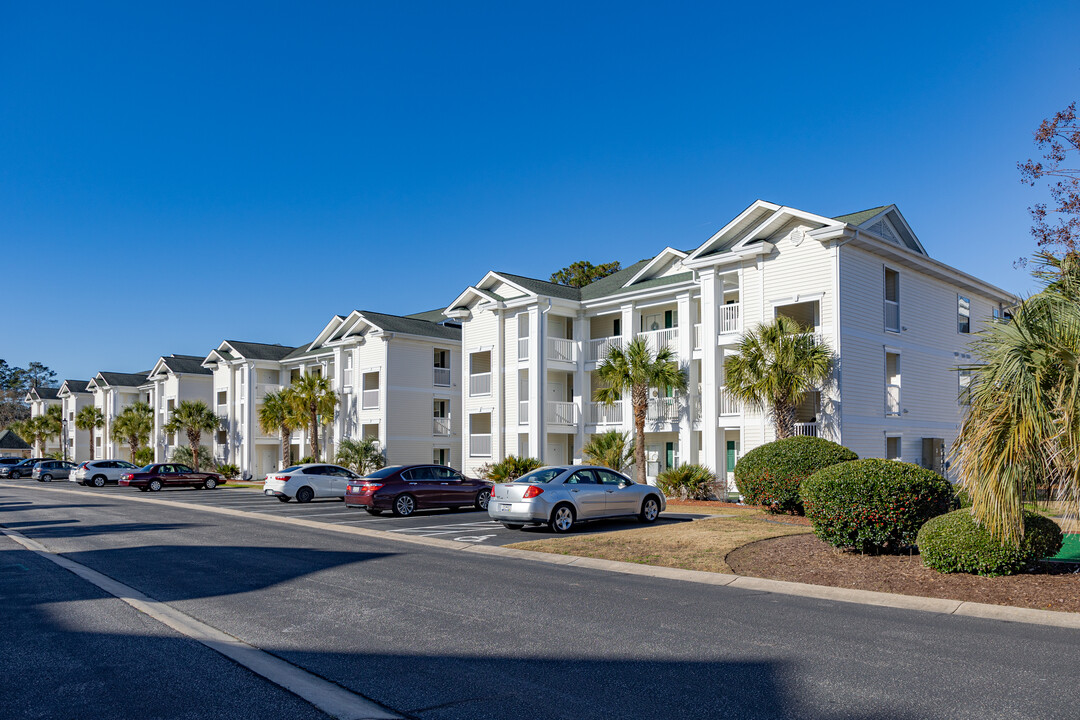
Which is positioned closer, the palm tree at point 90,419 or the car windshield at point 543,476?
the car windshield at point 543,476

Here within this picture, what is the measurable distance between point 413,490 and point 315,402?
23.8m

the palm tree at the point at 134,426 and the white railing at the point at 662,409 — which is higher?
the white railing at the point at 662,409

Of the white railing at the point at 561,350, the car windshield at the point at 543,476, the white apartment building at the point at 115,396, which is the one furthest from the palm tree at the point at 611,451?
the white apartment building at the point at 115,396

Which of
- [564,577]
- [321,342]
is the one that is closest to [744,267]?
[564,577]

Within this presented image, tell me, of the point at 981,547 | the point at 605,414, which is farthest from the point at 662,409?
the point at 981,547

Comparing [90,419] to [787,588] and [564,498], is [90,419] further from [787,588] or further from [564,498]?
[787,588]

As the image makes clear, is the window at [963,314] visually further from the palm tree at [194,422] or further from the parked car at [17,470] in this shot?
the parked car at [17,470]

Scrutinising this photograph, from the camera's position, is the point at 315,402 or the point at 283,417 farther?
the point at 283,417

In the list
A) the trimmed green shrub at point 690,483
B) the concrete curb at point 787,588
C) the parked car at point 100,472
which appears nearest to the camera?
the concrete curb at point 787,588

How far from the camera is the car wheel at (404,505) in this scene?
23375mm

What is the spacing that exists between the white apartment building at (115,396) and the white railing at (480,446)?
48.4m

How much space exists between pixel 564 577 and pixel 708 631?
4190mm

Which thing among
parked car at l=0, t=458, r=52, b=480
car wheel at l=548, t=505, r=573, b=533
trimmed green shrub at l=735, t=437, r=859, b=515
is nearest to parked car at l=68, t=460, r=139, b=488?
parked car at l=0, t=458, r=52, b=480

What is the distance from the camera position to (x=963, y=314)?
3272cm
